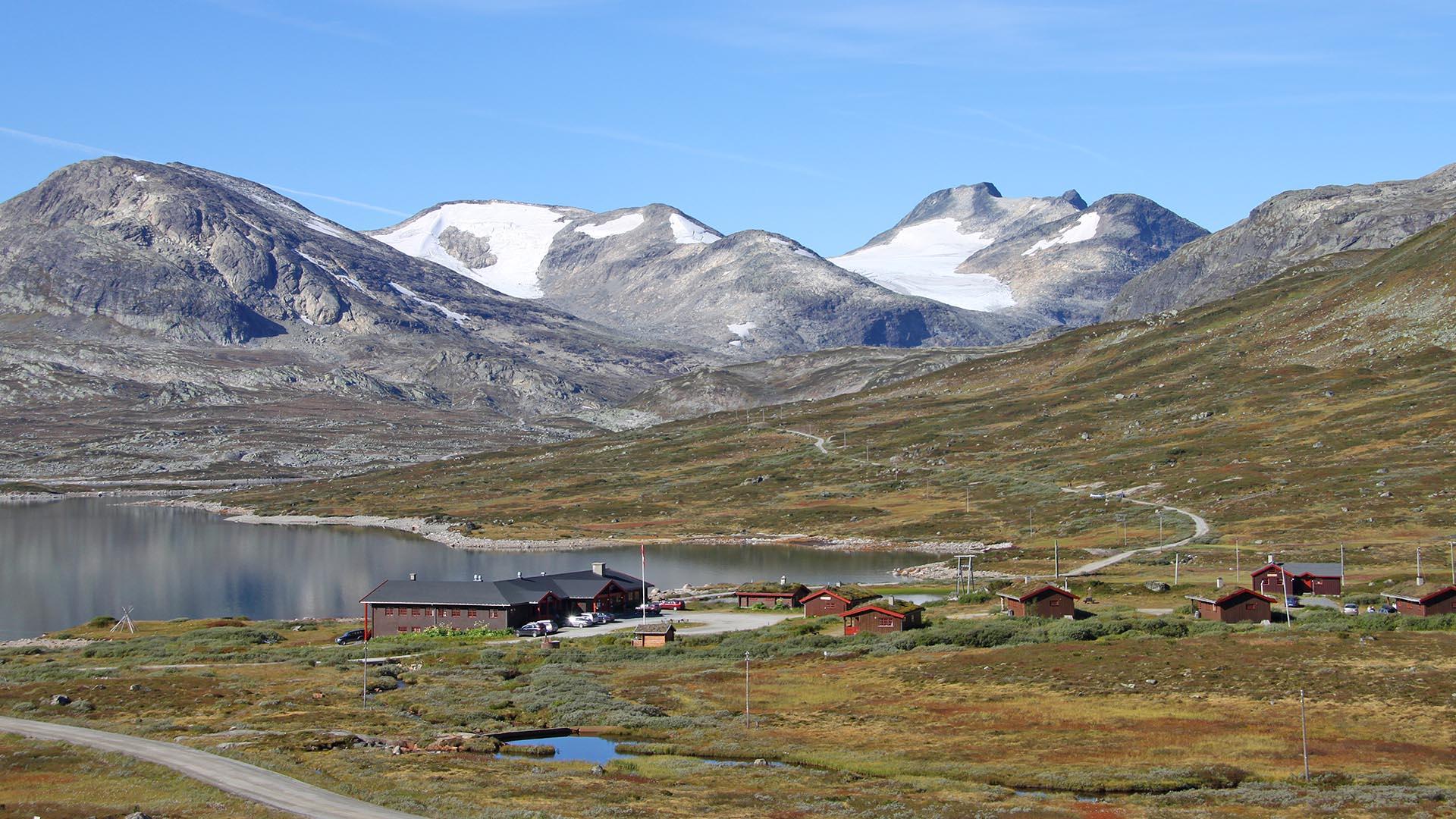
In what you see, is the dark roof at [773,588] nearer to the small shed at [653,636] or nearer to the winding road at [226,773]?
the small shed at [653,636]

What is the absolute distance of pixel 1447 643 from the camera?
7069cm

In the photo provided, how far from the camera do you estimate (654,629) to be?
8869cm

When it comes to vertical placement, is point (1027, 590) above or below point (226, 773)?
above

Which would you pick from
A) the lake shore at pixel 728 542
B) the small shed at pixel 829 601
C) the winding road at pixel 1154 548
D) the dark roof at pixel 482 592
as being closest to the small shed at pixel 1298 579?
the winding road at pixel 1154 548

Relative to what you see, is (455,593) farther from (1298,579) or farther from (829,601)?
(1298,579)

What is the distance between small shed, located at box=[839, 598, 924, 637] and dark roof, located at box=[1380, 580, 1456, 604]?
28.7 metres

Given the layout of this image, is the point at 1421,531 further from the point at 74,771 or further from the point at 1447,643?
the point at 74,771

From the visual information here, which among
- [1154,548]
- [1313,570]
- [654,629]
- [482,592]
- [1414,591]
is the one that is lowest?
[654,629]

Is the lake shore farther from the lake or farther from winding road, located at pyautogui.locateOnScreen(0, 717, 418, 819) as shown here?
winding road, located at pyautogui.locateOnScreen(0, 717, 418, 819)

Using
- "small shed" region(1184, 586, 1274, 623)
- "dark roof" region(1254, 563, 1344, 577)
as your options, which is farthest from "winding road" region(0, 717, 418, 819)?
"dark roof" region(1254, 563, 1344, 577)

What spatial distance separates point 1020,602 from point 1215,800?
4399 centimetres

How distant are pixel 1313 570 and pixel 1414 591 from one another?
32.6 feet

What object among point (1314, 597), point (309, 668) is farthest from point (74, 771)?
point (1314, 597)

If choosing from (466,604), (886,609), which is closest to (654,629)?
(886,609)
